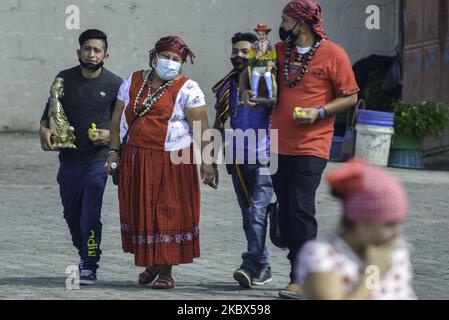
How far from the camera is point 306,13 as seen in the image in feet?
25.7

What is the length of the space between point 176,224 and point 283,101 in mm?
1072

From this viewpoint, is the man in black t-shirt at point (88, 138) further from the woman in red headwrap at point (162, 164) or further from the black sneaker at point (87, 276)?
Answer: the woman in red headwrap at point (162, 164)

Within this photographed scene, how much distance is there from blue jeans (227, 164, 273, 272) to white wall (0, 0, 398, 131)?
313 inches

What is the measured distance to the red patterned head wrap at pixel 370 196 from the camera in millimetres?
3908

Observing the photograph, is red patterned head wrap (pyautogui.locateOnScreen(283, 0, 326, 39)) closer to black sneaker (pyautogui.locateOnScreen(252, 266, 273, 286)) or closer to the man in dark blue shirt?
the man in dark blue shirt

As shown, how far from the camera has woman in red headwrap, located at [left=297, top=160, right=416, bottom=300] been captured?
391cm

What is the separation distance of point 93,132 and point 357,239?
475 centimetres

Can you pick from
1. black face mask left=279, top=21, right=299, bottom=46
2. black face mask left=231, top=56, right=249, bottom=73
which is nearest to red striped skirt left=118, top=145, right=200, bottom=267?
black face mask left=231, top=56, right=249, bottom=73

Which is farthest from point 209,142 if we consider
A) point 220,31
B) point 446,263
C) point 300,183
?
point 220,31

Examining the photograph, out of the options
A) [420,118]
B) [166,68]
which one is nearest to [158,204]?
[166,68]

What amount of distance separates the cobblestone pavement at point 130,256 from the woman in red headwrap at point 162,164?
1.07 feet

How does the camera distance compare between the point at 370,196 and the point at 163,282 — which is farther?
the point at 163,282

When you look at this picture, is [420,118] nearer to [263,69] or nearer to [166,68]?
[166,68]
